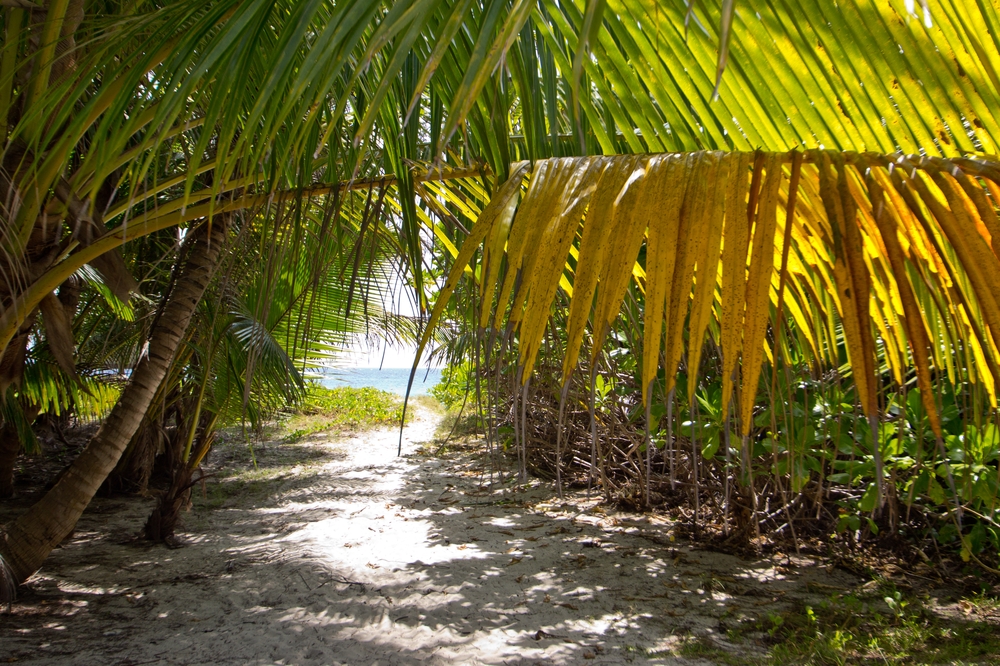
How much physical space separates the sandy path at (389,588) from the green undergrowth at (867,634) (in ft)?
0.46

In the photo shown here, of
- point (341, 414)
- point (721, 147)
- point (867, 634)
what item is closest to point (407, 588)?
point (867, 634)

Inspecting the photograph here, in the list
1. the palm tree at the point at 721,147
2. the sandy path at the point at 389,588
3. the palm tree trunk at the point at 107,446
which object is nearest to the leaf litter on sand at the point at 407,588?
the sandy path at the point at 389,588

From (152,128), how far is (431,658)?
252cm

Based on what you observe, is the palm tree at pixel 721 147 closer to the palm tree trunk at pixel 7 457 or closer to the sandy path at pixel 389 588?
the sandy path at pixel 389 588

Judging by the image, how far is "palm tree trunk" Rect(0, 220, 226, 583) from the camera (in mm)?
3100

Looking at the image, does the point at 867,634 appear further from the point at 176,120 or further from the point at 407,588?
the point at 176,120

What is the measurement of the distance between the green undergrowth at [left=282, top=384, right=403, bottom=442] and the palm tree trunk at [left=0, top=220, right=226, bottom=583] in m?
5.42

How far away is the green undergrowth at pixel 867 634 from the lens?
9.13ft

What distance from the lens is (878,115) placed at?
87 cm

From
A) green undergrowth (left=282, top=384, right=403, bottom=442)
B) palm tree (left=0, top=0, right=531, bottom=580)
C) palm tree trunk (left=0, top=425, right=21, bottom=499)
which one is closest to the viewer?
palm tree (left=0, top=0, right=531, bottom=580)

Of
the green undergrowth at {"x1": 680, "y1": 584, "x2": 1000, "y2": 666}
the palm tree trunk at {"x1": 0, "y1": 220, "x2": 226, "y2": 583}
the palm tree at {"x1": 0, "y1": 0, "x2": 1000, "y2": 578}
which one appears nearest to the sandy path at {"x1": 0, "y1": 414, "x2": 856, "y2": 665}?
the green undergrowth at {"x1": 680, "y1": 584, "x2": 1000, "y2": 666}

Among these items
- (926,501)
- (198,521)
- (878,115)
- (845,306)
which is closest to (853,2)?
(878,115)

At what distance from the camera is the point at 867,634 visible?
3.02 meters

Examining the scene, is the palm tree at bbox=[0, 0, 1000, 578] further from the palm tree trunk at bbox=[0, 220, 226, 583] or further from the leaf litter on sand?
the leaf litter on sand
